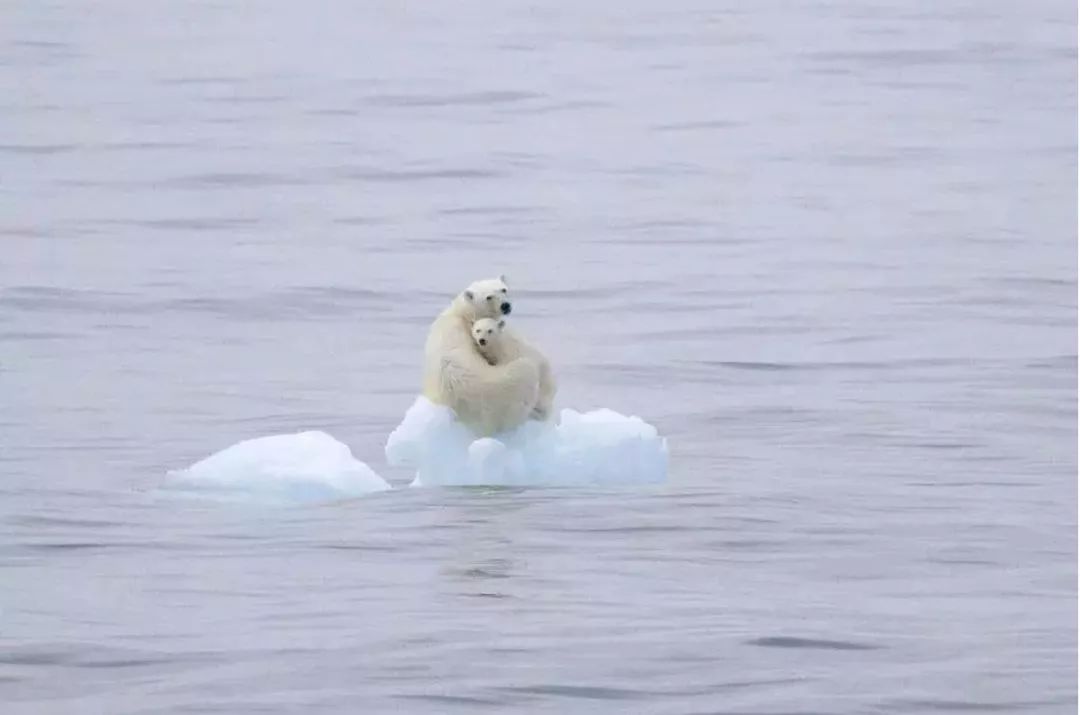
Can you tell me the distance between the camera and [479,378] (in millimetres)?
9562

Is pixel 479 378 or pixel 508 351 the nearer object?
pixel 479 378

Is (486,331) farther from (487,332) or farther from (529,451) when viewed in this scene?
(529,451)

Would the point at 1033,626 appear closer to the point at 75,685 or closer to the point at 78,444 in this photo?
the point at 75,685

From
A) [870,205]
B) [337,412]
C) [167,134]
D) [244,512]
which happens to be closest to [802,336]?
[337,412]

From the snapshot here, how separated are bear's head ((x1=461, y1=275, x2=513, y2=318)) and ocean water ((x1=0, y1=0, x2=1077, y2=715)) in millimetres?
636

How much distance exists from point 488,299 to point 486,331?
0.14 metres

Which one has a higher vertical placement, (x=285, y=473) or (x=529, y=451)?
(x=529, y=451)

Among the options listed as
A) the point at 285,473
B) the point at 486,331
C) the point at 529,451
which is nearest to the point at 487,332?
the point at 486,331

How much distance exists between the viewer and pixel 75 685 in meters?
7.43

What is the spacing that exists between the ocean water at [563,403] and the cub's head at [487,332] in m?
0.52

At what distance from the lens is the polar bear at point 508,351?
9664 millimetres

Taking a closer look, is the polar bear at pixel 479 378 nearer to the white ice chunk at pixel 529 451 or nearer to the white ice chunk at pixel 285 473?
the white ice chunk at pixel 529 451

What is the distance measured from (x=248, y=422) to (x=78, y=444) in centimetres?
85

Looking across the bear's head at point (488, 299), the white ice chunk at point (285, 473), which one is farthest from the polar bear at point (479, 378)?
the white ice chunk at point (285, 473)
